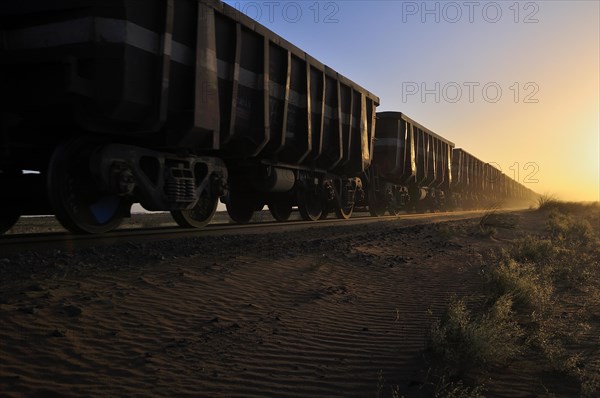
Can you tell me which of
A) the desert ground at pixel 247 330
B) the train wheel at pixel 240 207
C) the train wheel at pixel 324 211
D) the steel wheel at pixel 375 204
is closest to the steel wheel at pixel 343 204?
the train wheel at pixel 324 211

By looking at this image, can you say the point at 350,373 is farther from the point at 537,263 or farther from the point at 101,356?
the point at 537,263

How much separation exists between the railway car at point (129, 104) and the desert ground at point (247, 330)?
1.51 m

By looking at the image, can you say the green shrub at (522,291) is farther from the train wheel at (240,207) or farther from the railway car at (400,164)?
the railway car at (400,164)

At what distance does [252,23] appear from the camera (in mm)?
9008

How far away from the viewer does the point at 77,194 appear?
21.7ft

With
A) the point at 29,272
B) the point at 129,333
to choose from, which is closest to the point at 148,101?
the point at 29,272

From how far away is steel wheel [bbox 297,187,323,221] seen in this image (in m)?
13.3

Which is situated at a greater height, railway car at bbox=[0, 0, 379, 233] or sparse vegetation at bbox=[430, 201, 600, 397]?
railway car at bbox=[0, 0, 379, 233]

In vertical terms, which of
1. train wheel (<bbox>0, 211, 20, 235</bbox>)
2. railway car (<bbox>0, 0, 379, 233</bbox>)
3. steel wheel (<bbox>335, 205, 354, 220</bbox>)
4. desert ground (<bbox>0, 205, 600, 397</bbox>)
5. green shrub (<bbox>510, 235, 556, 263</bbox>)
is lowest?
desert ground (<bbox>0, 205, 600, 397</bbox>)

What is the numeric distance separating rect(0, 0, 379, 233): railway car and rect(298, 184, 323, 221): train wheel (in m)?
3.07

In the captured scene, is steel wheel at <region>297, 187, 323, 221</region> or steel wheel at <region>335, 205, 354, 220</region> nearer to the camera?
steel wheel at <region>297, 187, 323, 221</region>

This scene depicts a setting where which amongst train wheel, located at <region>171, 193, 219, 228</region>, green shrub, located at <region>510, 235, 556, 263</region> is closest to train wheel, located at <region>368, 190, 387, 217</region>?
green shrub, located at <region>510, 235, 556, 263</region>

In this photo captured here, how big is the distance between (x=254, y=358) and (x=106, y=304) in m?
1.42

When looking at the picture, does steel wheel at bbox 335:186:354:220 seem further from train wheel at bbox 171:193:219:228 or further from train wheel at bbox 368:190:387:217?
train wheel at bbox 171:193:219:228
